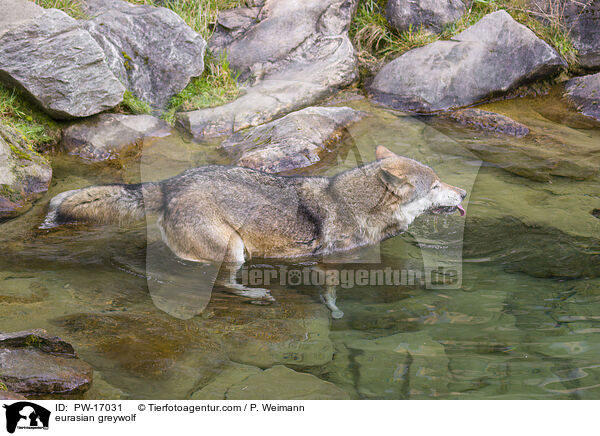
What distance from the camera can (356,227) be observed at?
19.9 feet

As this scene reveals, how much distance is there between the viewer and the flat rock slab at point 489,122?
9.19 metres

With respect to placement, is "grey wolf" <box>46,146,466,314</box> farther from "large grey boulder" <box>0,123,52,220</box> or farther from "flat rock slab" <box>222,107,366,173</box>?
"flat rock slab" <box>222,107,366,173</box>

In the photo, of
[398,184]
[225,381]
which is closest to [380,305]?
[398,184]

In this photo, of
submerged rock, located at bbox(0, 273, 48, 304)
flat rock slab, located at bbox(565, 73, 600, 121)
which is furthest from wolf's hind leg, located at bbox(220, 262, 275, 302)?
flat rock slab, located at bbox(565, 73, 600, 121)

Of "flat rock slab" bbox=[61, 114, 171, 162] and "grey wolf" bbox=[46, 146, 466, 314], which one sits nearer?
"grey wolf" bbox=[46, 146, 466, 314]

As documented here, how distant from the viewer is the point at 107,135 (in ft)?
29.5

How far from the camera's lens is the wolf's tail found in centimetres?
552

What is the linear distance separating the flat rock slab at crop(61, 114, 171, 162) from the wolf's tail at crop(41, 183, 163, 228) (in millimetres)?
3262

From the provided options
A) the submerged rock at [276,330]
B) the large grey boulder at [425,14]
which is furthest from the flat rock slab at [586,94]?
the submerged rock at [276,330]

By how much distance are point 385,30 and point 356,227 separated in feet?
26.1
